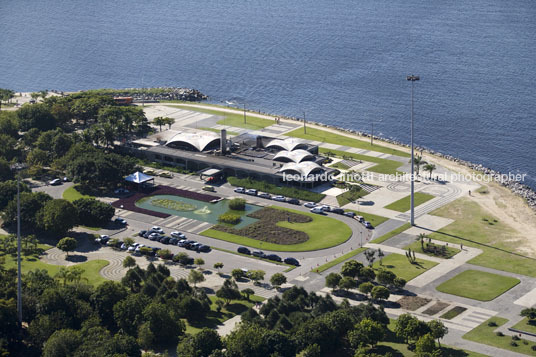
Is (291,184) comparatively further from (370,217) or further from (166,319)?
(166,319)

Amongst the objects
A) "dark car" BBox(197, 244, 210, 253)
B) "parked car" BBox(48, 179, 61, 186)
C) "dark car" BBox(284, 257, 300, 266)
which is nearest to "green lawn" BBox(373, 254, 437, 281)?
"dark car" BBox(284, 257, 300, 266)

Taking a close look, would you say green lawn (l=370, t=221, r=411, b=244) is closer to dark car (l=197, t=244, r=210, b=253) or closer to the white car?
dark car (l=197, t=244, r=210, b=253)

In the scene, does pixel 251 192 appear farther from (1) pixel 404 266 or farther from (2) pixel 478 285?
(2) pixel 478 285

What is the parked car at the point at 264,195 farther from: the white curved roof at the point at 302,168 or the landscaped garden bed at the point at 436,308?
the landscaped garden bed at the point at 436,308

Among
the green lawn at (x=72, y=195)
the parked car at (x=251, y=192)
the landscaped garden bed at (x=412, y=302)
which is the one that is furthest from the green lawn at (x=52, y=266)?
the landscaped garden bed at (x=412, y=302)

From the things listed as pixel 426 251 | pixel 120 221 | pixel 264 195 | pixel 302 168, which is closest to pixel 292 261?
pixel 426 251

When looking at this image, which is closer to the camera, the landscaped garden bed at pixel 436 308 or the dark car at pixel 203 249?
the landscaped garden bed at pixel 436 308

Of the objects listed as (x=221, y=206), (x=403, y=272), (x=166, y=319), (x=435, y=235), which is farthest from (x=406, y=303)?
(x=221, y=206)

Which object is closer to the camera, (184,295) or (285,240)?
(184,295)
